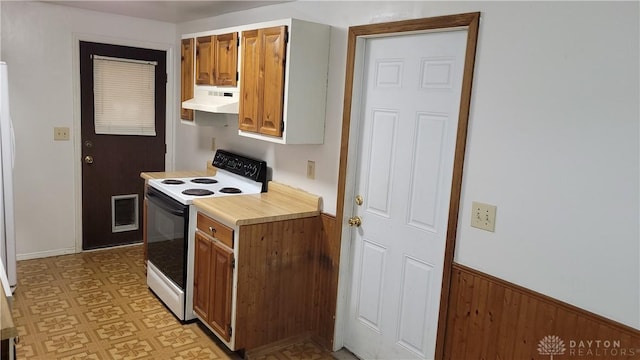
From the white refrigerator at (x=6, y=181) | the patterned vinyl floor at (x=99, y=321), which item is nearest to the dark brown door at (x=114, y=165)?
the patterned vinyl floor at (x=99, y=321)

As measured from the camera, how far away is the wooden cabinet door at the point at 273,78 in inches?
107

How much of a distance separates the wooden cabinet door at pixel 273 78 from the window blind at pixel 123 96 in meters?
2.14

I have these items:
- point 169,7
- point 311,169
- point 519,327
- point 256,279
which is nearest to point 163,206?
point 256,279

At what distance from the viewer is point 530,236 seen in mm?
1915

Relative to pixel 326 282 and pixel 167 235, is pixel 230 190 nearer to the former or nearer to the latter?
pixel 167 235

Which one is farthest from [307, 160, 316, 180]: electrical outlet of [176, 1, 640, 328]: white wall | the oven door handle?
[176, 1, 640, 328]: white wall

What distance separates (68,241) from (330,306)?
278cm

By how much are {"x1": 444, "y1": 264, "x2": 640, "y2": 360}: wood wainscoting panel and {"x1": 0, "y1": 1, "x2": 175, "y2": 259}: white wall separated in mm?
3584

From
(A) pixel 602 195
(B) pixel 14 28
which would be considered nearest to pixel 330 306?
(A) pixel 602 195

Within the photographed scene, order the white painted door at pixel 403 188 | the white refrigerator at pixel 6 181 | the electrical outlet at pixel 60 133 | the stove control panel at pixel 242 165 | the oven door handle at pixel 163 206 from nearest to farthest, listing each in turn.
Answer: the white painted door at pixel 403 188 < the oven door handle at pixel 163 206 < the white refrigerator at pixel 6 181 < the stove control panel at pixel 242 165 < the electrical outlet at pixel 60 133

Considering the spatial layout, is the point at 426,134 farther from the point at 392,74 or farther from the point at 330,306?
the point at 330,306

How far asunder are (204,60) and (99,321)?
1.98m

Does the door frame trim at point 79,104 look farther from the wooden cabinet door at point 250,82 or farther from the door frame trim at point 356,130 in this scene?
the door frame trim at point 356,130

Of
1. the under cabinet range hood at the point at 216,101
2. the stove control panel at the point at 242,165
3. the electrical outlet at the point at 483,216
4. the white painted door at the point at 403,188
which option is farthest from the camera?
the stove control panel at the point at 242,165
